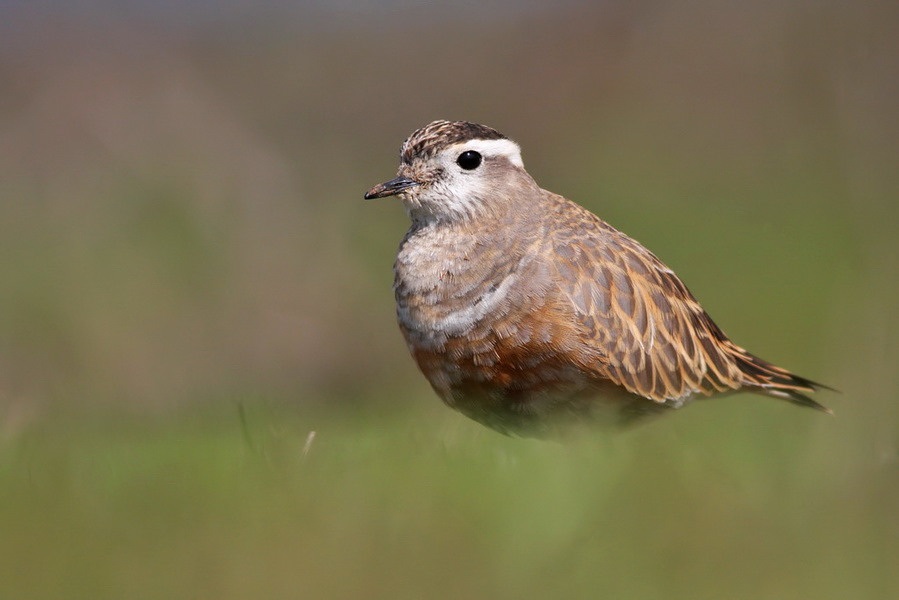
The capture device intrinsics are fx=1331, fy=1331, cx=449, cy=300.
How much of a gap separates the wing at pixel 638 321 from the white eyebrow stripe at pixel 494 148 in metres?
0.55

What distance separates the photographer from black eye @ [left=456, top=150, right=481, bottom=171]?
771 centimetres

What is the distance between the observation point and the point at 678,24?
25.5m

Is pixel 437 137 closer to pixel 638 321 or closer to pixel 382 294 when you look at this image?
pixel 638 321

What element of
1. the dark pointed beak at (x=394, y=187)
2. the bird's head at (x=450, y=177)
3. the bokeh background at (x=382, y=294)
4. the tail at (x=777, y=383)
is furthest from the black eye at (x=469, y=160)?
the tail at (x=777, y=383)

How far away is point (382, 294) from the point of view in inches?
616

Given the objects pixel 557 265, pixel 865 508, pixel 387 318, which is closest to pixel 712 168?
pixel 387 318

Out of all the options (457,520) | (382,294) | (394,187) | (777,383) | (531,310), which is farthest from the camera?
(382,294)

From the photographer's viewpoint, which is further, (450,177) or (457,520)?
(450,177)

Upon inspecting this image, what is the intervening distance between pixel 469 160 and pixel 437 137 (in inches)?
9.1

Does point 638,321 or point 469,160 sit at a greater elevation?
point 469,160

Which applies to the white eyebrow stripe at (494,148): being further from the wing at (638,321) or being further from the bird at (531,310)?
the wing at (638,321)

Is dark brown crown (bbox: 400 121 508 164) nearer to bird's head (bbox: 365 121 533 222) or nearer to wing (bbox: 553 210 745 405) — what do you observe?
bird's head (bbox: 365 121 533 222)

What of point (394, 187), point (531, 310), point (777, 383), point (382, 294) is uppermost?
point (394, 187)

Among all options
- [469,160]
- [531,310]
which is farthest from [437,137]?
[531,310]
